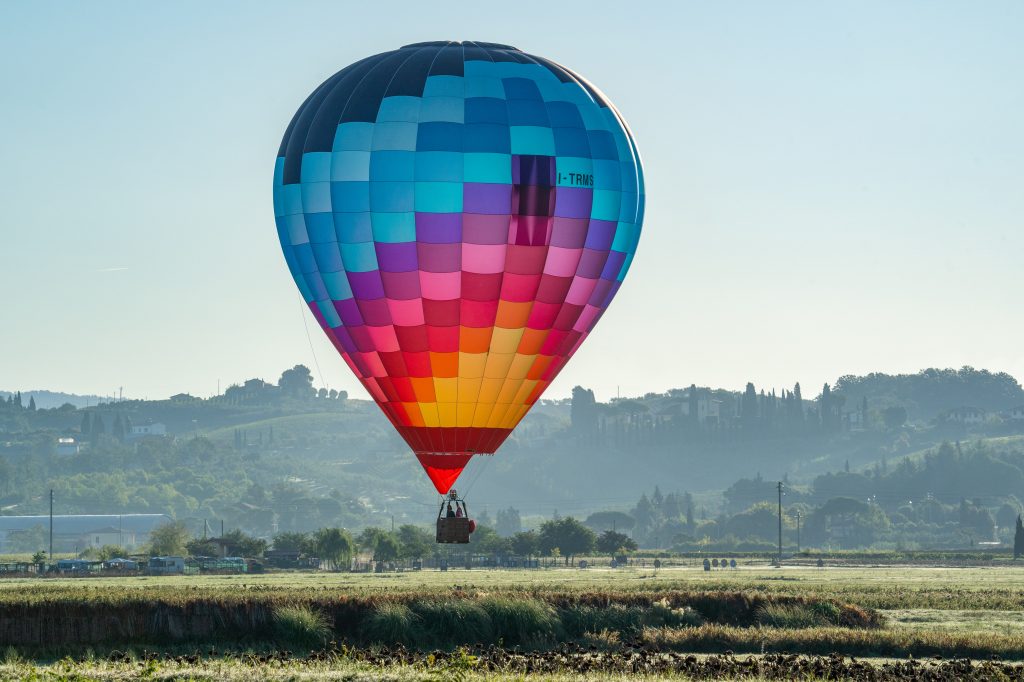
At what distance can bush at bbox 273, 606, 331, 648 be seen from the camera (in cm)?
6438

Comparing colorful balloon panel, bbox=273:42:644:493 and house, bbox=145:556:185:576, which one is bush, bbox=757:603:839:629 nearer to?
colorful balloon panel, bbox=273:42:644:493

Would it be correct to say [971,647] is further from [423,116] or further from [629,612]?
[423,116]

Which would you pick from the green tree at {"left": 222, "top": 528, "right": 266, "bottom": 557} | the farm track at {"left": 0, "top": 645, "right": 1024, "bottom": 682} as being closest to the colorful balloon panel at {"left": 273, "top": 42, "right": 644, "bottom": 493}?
the farm track at {"left": 0, "top": 645, "right": 1024, "bottom": 682}

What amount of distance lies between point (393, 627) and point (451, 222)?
19.2m

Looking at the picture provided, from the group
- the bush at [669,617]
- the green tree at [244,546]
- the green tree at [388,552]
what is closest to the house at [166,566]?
the green tree at [244,546]

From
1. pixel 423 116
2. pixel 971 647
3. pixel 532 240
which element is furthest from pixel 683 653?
pixel 423 116

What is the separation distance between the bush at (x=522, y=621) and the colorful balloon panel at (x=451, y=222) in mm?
10389

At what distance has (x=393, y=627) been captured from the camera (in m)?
65.6

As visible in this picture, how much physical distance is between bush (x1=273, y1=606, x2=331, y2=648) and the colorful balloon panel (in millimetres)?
11104

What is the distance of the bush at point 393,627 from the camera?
6500 cm

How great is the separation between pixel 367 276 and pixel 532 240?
614 cm

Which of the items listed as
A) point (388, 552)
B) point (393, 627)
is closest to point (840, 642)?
point (393, 627)

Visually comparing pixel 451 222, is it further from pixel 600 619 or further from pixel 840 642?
pixel 840 642

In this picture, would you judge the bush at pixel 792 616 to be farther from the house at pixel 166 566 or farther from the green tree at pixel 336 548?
the green tree at pixel 336 548
